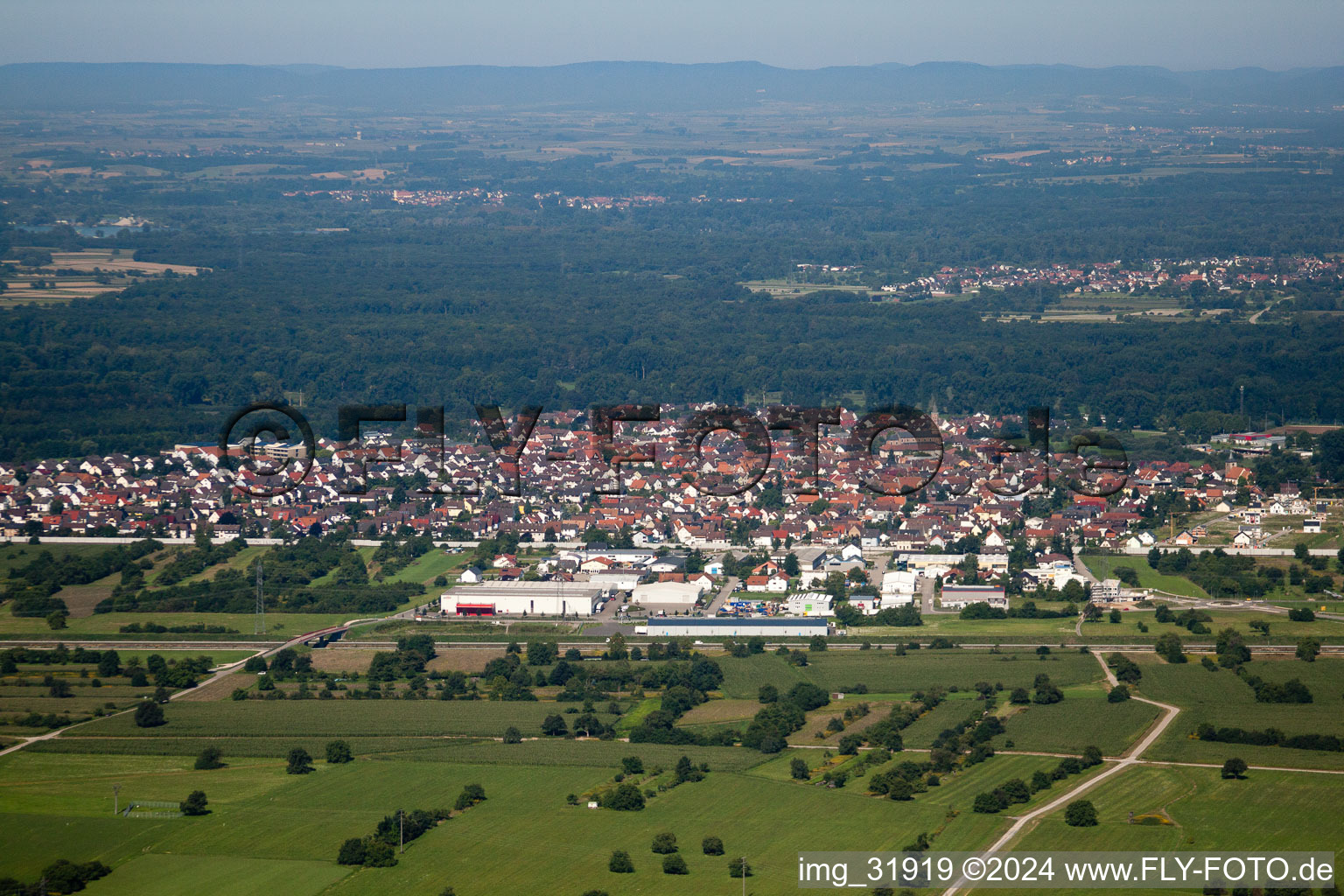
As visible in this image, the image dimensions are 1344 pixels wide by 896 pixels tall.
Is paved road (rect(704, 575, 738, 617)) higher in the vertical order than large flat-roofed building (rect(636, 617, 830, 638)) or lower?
lower

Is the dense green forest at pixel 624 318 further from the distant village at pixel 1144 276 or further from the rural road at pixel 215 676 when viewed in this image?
the rural road at pixel 215 676

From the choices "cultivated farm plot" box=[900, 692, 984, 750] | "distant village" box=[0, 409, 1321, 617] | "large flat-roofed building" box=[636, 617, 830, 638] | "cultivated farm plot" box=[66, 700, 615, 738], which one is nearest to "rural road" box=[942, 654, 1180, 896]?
"cultivated farm plot" box=[900, 692, 984, 750]

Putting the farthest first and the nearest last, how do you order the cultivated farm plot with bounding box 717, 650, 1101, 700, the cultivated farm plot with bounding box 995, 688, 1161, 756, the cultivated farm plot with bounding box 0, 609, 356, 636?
the cultivated farm plot with bounding box 0, 609, 356, 636, the cultivated farm plot with bounding box 717, 650, 1101, 700, the cultivated farm plot with bounding box 995, 688, 1161, 756

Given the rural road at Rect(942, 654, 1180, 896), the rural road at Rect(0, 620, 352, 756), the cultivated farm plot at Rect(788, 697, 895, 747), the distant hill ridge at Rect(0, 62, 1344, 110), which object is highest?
the distant hill ridge at Rect(0, 62, 1344, 110)

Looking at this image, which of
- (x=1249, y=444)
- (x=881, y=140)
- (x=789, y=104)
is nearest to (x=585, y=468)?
(x=1249, y=444)

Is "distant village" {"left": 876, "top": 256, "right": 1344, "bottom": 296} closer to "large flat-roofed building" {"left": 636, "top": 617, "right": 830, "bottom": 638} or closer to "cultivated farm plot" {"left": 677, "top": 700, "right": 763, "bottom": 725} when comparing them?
"large flat-roofed building" {"left": 636, "top": 617, "right": 830, "bottom": 638}

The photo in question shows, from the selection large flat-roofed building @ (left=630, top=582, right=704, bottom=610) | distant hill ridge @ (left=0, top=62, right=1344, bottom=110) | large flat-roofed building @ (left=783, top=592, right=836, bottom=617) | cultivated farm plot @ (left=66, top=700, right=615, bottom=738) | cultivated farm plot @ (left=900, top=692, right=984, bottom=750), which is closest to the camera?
cultivated farm plot @ (left=900, top=692, right=984, bottom=750)

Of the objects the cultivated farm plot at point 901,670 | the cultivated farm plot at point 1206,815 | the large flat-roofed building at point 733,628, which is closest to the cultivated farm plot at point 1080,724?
the cultivated farm plot at point 901,670
